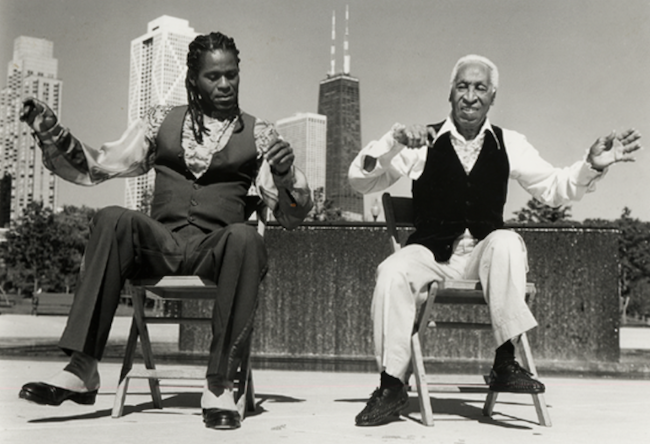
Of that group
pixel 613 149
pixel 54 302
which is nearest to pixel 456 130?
pixel 613 149

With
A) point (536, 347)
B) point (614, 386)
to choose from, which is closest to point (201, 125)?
point (614, 386)

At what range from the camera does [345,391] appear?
4.61 m

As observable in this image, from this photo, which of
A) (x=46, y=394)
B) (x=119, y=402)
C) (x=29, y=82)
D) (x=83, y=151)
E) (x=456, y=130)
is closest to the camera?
(x=46, y=394)

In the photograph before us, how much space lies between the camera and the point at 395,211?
3.90 meters

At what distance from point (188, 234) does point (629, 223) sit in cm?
4974

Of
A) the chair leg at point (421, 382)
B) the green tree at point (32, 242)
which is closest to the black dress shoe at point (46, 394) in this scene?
the chair leg at point (421, 382)

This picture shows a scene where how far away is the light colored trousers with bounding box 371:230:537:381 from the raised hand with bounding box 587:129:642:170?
Result: 1.72 ft

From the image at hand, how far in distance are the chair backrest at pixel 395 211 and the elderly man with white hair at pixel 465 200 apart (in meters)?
0.09

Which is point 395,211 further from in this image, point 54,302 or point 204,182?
point 54,302

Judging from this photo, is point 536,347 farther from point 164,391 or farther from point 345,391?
point 164,391

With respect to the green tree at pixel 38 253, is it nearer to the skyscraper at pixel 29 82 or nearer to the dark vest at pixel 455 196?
the skyscraper at pixel 29 82

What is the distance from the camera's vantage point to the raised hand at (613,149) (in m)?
3.43

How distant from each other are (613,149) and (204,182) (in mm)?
1763

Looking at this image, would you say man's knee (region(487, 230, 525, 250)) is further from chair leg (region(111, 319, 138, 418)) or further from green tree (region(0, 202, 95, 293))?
green tree (region(0, 202, 95, 293))
